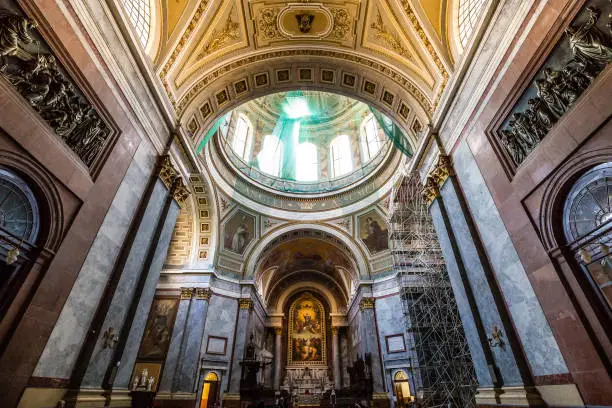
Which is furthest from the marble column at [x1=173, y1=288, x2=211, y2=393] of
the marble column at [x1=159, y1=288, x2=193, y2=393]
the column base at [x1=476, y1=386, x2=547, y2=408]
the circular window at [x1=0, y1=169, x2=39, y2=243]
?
the column base at [x1=476, y1=386, x2=547, y2=408]

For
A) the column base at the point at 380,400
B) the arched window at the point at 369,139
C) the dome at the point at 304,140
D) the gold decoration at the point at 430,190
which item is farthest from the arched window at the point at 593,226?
the arched window at the point at 369,139

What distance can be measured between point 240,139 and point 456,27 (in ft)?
50.4

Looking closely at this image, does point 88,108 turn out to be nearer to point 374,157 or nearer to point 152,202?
point 152,202

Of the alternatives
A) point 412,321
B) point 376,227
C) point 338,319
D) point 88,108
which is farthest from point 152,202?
point 338,319

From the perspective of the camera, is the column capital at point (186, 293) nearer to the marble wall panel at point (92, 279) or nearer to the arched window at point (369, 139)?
the marble wall panel at point (92, 279)

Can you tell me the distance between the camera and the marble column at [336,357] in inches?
891

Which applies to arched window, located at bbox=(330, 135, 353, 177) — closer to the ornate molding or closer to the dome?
the dome

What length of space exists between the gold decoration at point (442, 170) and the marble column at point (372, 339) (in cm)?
1118

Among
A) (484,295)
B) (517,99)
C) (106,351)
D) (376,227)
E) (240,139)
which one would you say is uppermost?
(240,139)

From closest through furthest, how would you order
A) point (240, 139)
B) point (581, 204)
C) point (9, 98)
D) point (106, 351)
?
point (9, 98), point (581, 204), point (106, 351), point (240, 139)

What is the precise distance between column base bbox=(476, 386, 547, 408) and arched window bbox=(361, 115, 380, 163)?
15.4 m

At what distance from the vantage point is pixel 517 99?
5672 millimetres

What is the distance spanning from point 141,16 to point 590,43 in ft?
31.0

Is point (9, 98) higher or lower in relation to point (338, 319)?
lower
